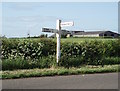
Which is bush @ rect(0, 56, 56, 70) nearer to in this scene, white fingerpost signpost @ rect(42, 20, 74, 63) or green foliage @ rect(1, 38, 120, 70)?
green foliage @ rect(1, 38, 120, 70)

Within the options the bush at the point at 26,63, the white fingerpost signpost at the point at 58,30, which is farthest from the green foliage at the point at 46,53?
the white fingerpost signpost at the point at 58,30

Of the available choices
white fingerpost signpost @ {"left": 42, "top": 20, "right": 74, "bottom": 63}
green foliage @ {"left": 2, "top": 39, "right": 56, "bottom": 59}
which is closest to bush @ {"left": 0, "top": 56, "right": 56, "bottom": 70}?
white fingerpost signpost @ {"left": 42, "top": 20, "right": 74, "bottom": 63}

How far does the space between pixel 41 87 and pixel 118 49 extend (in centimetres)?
1240

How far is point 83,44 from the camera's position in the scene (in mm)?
19219

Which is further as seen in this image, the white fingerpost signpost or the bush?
the white fingerpost signpost

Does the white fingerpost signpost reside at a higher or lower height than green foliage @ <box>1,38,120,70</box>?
higher

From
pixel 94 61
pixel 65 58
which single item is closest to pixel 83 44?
pixel 94 61

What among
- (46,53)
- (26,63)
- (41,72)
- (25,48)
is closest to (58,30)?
(46,53)

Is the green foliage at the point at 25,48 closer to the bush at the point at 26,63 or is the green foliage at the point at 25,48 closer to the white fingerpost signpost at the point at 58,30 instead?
the bush at the point at 26,63

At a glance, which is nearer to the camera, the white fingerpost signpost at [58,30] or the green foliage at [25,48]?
the white fingerpost signpost at [58,30]

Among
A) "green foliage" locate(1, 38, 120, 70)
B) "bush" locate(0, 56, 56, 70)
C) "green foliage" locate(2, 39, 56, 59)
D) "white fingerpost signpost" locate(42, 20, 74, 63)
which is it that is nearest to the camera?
"bush" locate(0, 56, 56, 70)

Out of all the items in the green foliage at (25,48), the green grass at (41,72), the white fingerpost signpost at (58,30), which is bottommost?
the green grass at (41,72)

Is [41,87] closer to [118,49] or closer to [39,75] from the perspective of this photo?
[39,75]

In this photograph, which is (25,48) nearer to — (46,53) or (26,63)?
(46,53)
